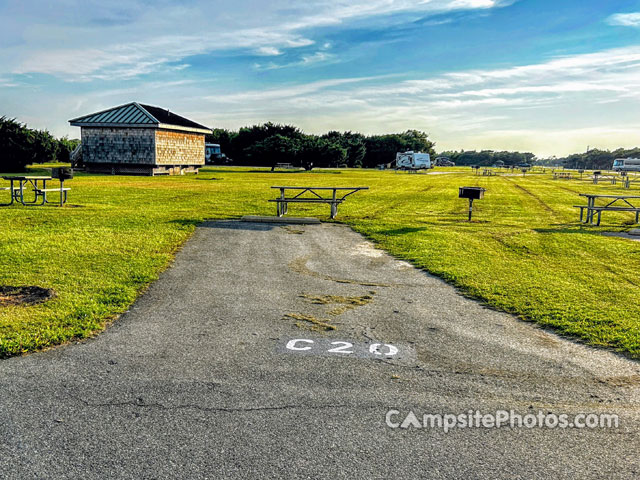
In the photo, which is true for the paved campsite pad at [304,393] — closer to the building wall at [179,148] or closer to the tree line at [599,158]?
the building wall at [179,148]

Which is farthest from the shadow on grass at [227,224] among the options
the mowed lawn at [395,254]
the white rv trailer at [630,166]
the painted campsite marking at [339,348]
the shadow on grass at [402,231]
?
the white rv trailer at [630,166]

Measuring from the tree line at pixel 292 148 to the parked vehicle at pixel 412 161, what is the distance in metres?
8.09

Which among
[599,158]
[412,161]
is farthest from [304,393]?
[599,158]

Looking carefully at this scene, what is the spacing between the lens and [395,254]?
10.9 meters

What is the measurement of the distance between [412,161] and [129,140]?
4494cm

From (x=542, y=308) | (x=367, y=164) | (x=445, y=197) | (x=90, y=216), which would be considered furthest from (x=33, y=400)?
(x=367, y=164)

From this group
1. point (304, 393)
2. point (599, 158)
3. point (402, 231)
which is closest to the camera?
point (304, 393)

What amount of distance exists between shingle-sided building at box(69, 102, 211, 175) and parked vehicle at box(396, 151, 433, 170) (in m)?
40.2

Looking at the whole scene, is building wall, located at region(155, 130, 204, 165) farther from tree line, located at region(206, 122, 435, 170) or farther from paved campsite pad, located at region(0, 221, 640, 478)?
paved campsite pad, located at region(0, 221, 640, 478)

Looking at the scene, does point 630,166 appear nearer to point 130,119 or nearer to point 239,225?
point 130,119

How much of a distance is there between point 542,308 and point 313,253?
15.8 ft

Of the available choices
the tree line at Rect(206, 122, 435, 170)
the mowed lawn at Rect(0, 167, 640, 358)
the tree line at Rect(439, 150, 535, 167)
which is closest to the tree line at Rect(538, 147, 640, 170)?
the tree line at Rect(439, 150, 535, 167)

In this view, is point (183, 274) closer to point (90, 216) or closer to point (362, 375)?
point (362, 375)

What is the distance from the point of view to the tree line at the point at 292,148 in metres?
60.4
